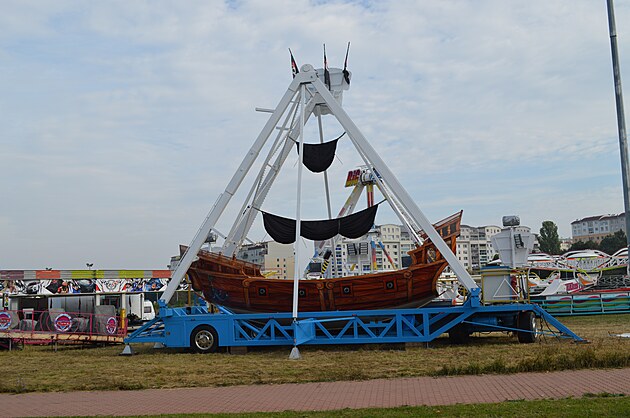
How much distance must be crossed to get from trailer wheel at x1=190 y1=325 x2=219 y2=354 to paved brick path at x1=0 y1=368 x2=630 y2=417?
619 cm

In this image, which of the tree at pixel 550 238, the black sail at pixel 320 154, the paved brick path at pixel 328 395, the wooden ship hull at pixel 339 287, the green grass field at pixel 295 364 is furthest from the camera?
the tree at pixel 550 238

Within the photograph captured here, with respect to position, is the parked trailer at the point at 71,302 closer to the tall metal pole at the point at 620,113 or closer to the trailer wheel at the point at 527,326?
the trailer wheel at the point at 527,326

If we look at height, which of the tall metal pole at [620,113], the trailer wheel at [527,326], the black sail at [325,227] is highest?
the tall metal pole at [620,113]

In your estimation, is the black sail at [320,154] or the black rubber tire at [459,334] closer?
the black rubber tire at [459,334]

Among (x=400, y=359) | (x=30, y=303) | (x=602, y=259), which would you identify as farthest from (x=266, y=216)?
(x=602, y=259)

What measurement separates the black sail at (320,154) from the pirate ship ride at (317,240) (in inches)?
1.2

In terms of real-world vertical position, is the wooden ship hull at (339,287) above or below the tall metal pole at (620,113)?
below

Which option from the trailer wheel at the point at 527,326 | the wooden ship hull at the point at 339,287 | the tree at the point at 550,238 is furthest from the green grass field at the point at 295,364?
the tree at the point at 550,238

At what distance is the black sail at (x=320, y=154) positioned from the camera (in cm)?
1947

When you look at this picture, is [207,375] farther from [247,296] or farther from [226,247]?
[226,247]

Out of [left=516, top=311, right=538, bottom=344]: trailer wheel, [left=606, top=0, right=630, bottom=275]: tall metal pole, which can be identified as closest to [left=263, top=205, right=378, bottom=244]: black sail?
[left=516, top=311, right=538, bottom=344]: trailer wheel

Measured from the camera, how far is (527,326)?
17.4 m

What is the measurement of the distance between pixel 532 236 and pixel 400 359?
5725mm

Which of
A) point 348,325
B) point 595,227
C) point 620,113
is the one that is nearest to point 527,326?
point 348,325
